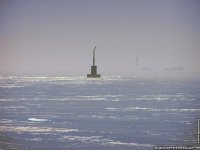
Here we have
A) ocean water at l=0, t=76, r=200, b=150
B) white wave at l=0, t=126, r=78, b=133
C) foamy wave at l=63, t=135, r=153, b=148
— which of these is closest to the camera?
foamy wave at l=63, t=135, r=153, b=148

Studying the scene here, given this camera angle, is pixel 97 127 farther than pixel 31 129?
Yes

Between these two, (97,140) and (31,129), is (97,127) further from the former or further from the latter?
(97,140)

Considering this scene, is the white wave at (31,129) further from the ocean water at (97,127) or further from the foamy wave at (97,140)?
the foamy wave at (97,140)

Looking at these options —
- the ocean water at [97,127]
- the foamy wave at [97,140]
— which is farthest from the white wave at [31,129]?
the foamy wave at [97,140]

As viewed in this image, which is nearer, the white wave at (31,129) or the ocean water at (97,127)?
the ocean water at (97,127)

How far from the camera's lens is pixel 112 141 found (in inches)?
2108

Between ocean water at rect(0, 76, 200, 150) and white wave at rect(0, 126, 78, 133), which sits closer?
ocean water at rect(0, 76, 200, 150)

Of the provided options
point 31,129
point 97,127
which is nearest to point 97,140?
point 97,127

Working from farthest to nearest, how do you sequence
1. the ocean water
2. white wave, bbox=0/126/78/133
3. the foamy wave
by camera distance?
white wave, bbox=0/126/78/133, the ocean water, the foamy wave

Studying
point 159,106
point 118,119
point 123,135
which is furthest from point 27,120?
point 159,106

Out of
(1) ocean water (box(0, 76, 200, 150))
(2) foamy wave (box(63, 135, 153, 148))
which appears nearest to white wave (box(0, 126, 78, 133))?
(1) ocean water (box(0, 76, 200, 150))

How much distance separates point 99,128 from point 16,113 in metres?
23.6

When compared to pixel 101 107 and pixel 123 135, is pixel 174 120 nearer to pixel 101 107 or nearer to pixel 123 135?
pixel 123 135

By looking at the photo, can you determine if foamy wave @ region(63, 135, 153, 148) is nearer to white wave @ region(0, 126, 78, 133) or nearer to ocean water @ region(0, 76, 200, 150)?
ocean water @ region(0, 76, 200, 150)
